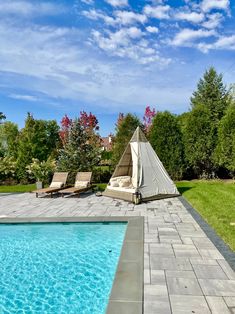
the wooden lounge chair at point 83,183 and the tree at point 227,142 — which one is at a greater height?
the tree at point 227,142

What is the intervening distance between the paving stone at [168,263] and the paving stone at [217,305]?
972 millimetres

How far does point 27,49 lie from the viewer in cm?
1141

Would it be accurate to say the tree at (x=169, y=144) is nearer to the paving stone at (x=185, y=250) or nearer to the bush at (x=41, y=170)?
the bush at (x=41, y=170)

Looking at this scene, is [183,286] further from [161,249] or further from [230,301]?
[161,249]

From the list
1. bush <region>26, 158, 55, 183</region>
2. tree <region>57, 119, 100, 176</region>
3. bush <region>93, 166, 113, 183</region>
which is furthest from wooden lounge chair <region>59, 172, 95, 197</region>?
bush <region>93, 166, 113, 183</region>

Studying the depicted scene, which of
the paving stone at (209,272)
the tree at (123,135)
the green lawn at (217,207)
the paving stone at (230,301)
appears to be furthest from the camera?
the tree at (123,135)

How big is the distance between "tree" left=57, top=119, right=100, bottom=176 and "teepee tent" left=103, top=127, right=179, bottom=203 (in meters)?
3.97

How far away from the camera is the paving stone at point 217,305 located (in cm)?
308

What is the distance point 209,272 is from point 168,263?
696mm

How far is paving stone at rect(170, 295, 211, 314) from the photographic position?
122 inches

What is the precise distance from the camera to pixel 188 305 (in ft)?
10.6

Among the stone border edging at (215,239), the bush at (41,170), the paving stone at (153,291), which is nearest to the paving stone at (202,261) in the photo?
the stone border edging at (215,239)

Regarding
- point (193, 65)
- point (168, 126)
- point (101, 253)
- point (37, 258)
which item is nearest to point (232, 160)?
point (168, 126)

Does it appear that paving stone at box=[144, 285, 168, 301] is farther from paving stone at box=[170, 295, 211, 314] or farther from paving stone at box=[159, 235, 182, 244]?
paving stone at box=[159, 235, 182, 244]
